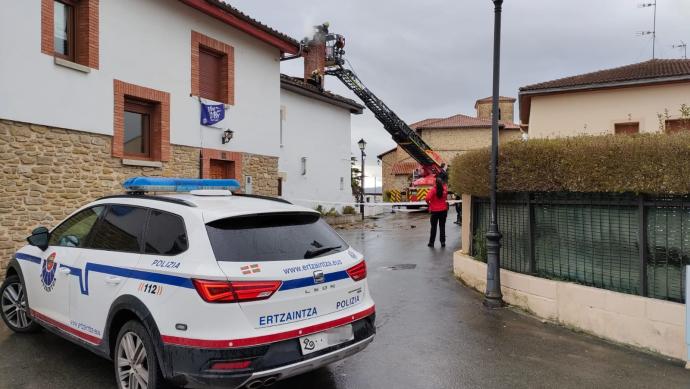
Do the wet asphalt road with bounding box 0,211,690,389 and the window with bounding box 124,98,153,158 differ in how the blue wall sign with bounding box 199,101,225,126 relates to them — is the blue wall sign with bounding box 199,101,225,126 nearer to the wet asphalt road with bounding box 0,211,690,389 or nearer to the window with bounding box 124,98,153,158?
the window with bounding box 124,98,153,158

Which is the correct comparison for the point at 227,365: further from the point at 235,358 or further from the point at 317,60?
the point at 317,60

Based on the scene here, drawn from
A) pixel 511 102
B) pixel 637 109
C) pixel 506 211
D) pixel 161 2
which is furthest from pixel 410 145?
pixel 511 102

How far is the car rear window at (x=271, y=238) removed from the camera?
3512 millimetres

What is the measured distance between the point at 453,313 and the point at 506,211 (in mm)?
1811

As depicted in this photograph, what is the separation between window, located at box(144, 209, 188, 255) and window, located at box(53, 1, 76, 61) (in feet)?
24.0

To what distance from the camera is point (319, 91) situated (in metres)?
21.4

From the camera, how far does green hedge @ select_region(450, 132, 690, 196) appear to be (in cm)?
494

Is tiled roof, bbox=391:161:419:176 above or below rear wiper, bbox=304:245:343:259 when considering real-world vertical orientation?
above

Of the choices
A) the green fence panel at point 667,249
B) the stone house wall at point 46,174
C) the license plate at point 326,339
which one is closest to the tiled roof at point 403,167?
the stone house wall at point 46,174

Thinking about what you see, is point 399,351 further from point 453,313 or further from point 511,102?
point 511,102

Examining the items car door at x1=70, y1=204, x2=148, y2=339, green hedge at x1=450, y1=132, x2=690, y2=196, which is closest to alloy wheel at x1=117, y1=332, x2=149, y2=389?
car door at x1=70, y1=204, x2=148, y2=339

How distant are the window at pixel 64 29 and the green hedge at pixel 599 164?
27.3 feet

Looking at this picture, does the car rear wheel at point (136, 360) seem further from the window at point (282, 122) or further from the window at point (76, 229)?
the window at point (282, 122)

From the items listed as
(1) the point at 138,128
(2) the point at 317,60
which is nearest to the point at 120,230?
(1) the point at 138,128
